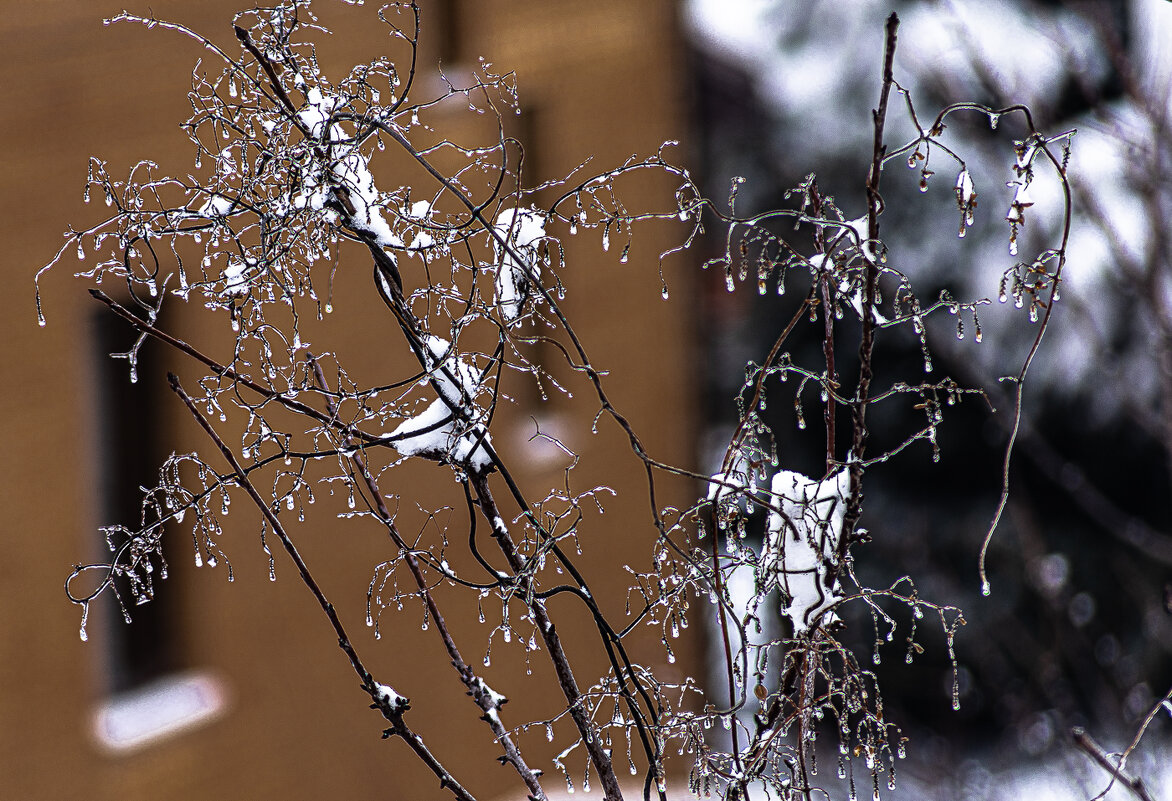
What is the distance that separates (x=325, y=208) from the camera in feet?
2.87

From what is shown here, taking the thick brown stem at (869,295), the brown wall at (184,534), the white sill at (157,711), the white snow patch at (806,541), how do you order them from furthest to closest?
the white sill at (157,711) → the brown wall at (184,534) → the white snow patch at (806,541) → the thick brown stem at (869,295)

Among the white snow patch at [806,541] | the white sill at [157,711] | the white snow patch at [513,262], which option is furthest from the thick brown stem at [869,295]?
the white sill at [157,711]

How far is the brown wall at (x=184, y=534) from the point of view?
3420 mm

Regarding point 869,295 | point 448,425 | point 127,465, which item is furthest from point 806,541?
point 127,465

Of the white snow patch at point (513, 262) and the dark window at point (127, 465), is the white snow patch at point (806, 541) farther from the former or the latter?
the dark window at point (127, 465)

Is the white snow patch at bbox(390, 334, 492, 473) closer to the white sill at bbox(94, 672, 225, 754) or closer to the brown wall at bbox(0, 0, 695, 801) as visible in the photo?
the brown wall at bbox(0, 0, 695, 801)

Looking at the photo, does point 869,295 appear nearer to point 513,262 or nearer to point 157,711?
point 513,262

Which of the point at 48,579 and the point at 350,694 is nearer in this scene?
the point at 48,579

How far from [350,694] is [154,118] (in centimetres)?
251

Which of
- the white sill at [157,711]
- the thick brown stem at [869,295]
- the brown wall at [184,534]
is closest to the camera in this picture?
the thick brown stem at [869,295]

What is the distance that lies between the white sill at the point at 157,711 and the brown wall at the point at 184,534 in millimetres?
48

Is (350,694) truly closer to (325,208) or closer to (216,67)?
(216,67)

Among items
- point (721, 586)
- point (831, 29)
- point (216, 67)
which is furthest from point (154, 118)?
point (831, 29)

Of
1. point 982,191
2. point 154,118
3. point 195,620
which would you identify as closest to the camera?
point 154,118
